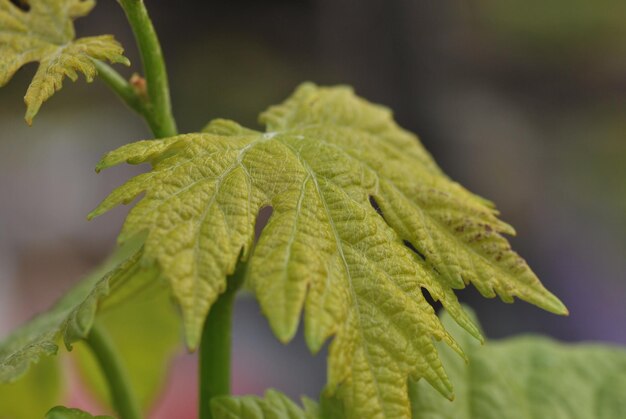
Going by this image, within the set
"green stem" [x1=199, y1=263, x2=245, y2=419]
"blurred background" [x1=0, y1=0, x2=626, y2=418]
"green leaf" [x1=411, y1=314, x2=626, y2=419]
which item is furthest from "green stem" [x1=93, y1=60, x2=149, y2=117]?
"blurred background" [x1=0, y1=0, x2=626, y2=418]

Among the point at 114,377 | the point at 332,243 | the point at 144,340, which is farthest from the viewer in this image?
the point at 144,340

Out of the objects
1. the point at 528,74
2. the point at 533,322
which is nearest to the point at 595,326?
the point at 533,322

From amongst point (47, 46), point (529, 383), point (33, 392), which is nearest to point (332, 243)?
point (47, 46)

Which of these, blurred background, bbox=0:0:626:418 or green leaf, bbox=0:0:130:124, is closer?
green leaf, bbox=0:0:130:124

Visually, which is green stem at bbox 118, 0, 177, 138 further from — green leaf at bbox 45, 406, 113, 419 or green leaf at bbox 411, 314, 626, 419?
green leaf at bbox 411, 314, 626, 419

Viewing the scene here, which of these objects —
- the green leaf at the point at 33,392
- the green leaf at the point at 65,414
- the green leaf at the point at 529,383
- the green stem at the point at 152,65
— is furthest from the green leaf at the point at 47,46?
the green leaf at the point at 33,392

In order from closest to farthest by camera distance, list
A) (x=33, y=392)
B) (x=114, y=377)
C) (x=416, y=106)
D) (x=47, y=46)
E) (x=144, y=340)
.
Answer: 1. (x=47, y=46)
2. (x=114, y=377)
3. (x=33, y=392)
4. (x=144, y=340)
5. (x=416, y=106)

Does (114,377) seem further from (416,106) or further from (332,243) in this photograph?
(416,106)

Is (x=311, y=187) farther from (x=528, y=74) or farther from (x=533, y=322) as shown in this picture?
(x=528, y=74)

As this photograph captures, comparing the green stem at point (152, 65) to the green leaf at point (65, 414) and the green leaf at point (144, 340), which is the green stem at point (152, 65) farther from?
the green leaf at point (144, 340)
